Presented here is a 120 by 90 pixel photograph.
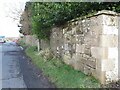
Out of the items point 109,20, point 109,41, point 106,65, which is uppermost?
point 109,20

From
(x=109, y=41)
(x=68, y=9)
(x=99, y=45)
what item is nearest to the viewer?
(x=109, y=41)

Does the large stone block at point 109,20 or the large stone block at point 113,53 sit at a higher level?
the large stone block at point 109,20

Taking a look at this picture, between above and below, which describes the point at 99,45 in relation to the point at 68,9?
below

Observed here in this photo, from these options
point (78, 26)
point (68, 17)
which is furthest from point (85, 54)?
point (68, 17)

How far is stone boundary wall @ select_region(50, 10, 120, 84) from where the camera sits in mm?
6855

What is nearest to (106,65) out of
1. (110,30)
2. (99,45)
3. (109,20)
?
(99,45)

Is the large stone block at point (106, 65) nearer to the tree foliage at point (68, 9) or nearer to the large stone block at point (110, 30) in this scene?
the large stone block at point (110, 30)

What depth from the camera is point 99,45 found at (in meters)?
7.02

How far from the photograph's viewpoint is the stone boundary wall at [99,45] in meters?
6.86

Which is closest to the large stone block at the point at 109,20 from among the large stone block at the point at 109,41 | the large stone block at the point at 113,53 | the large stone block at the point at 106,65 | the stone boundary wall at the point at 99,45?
the stone boundary wall at the point at 99,45

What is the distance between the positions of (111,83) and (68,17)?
4.13m

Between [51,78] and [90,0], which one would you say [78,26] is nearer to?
[90,0]

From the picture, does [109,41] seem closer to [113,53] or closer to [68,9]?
[113,53]

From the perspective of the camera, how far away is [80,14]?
9312 mm
